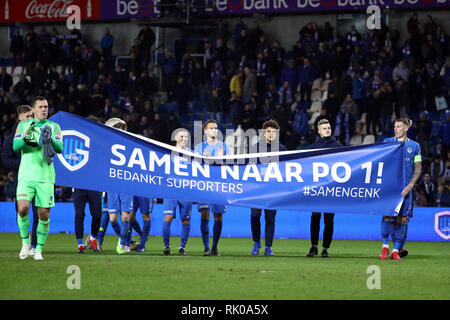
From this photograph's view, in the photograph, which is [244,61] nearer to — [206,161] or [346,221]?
[346,221]

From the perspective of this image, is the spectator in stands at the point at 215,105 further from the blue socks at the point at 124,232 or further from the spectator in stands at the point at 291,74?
the blue socks at the point at 124,232

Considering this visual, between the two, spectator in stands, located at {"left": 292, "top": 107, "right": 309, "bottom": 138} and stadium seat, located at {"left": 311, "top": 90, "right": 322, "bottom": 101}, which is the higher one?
stadium seat, located at {"left": 311, "top": 90, "right": 322, "bottom": 101}

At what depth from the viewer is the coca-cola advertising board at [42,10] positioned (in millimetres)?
33781

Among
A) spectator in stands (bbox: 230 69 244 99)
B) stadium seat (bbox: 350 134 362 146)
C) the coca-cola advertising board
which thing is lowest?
stadium seat (bbox: 350 134 362 146)

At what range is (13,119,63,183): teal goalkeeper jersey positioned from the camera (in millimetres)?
11984

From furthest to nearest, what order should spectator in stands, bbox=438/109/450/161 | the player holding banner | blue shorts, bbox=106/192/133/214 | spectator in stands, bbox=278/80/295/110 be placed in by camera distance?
spectator in stands, bbox=278/80/295/110 → spectator in stands, bbox=438/109/450/161 → blue shorts, bbox=106/192/133/214 → the player holding banner

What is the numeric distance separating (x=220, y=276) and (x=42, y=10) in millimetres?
26475

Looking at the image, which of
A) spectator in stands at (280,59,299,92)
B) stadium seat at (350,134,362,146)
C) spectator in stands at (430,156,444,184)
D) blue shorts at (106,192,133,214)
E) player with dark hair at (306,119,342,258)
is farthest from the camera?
spectator in stands at (280,59,299,92)

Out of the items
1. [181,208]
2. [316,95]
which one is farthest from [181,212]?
[316,95]

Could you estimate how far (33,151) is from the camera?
1212 centimetres

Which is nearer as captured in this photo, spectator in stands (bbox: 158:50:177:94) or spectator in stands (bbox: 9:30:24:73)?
spectator in stands (bbox: 158:50:177:94)

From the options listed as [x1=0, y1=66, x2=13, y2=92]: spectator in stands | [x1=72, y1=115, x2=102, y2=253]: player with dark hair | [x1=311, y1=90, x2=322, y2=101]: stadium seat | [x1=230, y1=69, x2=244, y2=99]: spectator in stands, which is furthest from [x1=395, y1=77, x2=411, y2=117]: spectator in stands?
[x1=0, y1=66, x2=13, y2=92]: spectator in stands

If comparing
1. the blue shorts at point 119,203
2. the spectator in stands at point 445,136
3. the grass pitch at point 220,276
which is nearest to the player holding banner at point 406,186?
the grass pitch at point 220,276

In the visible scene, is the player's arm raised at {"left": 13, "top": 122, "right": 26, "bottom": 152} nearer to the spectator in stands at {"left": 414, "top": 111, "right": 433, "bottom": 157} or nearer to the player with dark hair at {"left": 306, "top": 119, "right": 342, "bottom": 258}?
the player with dark hair at {"left": 306, "top": 119, "right": 342, "bottom": 258}
